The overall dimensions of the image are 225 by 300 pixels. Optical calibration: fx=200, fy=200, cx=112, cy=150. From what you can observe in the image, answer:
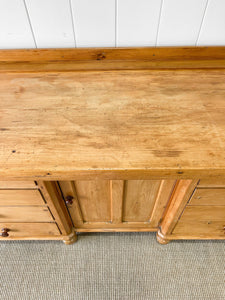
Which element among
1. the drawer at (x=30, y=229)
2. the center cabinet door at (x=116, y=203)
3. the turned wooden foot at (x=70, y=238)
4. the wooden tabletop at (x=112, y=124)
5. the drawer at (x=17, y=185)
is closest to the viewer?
the wooden tabletop at (x=112, y=124)

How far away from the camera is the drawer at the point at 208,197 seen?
0.72 m

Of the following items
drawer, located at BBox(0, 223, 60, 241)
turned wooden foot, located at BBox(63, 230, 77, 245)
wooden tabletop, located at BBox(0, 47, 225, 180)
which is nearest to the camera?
wooden tabletop, located at BBox(0, 47, 225, 180)

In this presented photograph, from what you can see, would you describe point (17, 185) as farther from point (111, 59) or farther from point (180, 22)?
point (180, 22)

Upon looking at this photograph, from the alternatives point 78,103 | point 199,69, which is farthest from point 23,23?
Answer: point 199,69

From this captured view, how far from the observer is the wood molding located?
2.70 ft

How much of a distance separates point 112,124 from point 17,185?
38cm

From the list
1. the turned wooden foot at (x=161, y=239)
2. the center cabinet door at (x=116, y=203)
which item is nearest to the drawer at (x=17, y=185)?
the center cabinet door at (x=116, y=203)

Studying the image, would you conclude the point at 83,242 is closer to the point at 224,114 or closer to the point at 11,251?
the point at 11,251

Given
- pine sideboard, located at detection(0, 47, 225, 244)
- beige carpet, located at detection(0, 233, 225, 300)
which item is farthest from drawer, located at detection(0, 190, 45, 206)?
beige carpet, located at detection(0, 233, 225, 300)

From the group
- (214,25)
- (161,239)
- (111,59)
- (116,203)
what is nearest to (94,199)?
(116,203)

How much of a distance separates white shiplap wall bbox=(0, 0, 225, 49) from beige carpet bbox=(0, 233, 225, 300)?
3.32 feet

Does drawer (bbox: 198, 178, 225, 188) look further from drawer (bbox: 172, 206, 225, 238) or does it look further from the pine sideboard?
drawer (bbox: 172, 206, 225, 238)

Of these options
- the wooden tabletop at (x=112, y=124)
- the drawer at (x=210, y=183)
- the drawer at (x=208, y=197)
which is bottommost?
the drawer at (x=208, y=197)

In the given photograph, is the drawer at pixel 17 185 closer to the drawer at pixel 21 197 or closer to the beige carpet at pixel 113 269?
the drawer at pixel 21 197
